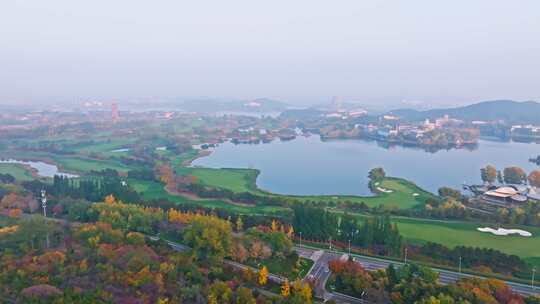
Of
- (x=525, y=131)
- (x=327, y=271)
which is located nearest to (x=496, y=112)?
(x=525, y=131)

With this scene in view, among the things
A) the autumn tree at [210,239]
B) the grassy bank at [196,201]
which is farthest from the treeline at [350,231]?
the grassy bank at [196,201]

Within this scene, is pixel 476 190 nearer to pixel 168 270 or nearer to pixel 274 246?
pixel 274 246

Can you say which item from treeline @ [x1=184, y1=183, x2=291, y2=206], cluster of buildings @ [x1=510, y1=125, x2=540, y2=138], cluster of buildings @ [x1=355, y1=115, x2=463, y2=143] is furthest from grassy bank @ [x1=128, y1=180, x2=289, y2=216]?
cluster of buildings @ [x1=510, y1=125, x2=540, y2=138]

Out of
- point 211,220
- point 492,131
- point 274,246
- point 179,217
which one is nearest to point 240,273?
point 274,246

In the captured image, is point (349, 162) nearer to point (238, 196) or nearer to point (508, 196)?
point (508, 196)

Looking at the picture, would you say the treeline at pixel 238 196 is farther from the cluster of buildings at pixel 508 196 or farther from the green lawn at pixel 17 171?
the green lawn at pixel 17 171
